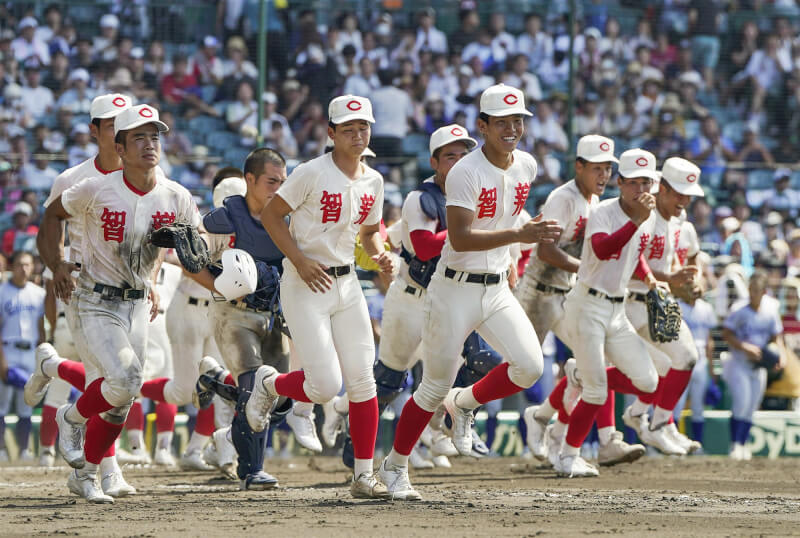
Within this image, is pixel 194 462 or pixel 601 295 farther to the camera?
pixel 194 462

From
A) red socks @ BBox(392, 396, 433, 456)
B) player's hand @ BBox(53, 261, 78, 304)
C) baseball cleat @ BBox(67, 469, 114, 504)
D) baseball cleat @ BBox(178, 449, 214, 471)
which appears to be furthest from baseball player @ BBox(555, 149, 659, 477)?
player's hand @ BBox(53, 261, 78, 304)

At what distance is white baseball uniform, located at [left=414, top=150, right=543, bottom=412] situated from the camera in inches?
306

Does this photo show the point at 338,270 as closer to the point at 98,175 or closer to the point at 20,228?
the point at 98,175

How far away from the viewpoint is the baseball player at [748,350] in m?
13.5

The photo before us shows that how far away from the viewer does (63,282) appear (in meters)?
7.70

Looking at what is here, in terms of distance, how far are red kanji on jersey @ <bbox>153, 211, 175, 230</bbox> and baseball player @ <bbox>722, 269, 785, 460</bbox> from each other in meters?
7.65

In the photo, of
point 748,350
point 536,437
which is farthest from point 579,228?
point 748,350

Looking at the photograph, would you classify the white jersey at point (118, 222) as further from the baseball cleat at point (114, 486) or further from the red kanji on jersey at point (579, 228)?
the red kanji on jersey at point (579, 228)

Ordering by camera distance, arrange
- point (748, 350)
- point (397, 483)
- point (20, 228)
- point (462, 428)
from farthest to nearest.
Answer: point (20, 228) < point (748, 350) < point (462, 428) < point (397, 483)

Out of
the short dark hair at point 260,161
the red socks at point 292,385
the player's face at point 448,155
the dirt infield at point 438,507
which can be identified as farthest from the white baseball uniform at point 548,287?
the red socks at point 292,385

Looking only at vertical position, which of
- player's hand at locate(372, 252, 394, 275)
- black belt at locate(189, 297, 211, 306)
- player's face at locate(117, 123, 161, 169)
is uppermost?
player's face at locate(117, 123, 161, 169)

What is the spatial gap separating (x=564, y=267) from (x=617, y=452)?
162 cm

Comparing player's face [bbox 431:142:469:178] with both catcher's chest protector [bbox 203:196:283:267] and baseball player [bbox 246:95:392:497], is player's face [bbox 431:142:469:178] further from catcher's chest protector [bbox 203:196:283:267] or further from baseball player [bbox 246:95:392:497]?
baseball player [bbox 246:95:392:497]

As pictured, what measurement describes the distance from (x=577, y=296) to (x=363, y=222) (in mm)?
2372
